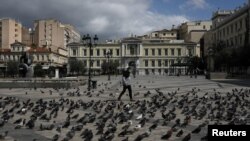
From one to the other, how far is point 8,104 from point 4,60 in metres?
100

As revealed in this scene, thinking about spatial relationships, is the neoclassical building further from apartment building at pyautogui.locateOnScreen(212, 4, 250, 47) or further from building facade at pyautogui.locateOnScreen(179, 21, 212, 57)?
apartment building at pyautogui.locateOnScreen(212, 4, 250, 47)

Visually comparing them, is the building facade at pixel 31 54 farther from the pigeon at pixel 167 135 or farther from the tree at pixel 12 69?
the pigeon at pixel 167 135

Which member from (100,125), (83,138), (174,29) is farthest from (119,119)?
(174,29)

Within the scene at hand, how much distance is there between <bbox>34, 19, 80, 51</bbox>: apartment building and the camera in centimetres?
12762

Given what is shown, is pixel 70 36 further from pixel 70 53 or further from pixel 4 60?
pixel 4 60

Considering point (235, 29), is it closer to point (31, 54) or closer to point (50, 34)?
point (31, 54)

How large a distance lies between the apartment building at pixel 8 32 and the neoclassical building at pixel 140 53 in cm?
1639

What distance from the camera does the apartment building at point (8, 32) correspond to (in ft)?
381

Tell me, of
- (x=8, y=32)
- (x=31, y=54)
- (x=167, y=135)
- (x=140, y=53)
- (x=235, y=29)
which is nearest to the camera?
(x=167, y=135)

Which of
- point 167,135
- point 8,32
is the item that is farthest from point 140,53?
point 167,135

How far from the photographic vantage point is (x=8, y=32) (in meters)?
117

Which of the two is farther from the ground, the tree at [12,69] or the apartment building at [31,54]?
the apartment building at [31,54]

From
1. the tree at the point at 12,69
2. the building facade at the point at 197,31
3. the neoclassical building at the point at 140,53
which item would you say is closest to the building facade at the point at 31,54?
the neoclassical building at the point at 140,53

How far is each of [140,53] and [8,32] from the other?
40337 millimetres
